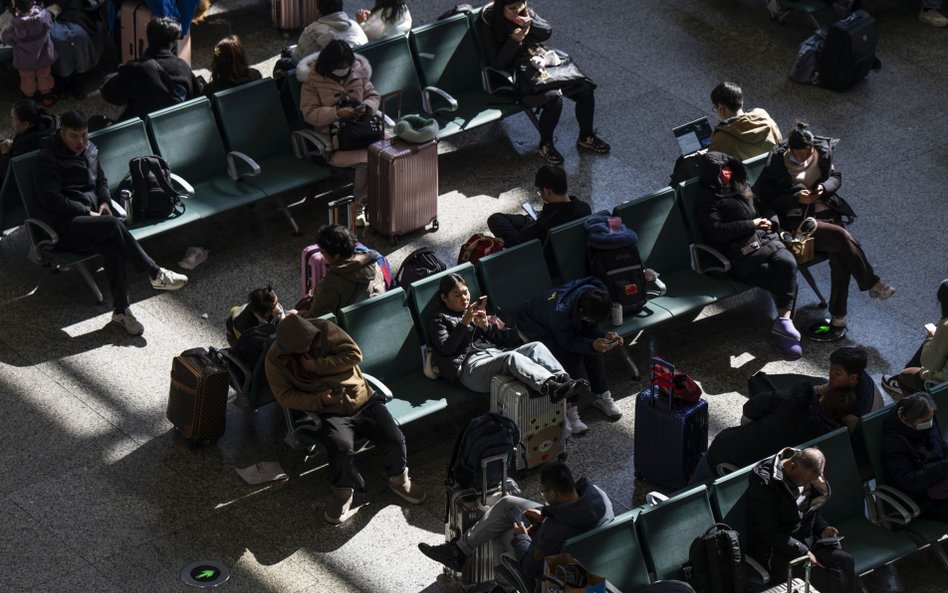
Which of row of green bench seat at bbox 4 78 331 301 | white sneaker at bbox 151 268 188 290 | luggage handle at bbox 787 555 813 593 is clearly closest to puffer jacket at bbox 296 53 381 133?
row of green bench seat at bbox 4 78 331 301

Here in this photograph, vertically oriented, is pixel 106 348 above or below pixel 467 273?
below

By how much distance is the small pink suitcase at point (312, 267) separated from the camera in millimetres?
10156

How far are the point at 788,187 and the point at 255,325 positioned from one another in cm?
384

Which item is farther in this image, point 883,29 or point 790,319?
point 883,29

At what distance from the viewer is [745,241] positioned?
10641mm

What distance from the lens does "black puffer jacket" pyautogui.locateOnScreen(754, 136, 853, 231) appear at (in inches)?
431

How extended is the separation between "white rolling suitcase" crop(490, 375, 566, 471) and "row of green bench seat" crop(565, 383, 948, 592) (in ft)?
4.12

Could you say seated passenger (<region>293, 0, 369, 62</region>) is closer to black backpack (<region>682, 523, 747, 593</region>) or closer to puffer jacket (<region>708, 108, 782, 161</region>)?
puffer jacket (<region>708, 108, 782, 161</region>)

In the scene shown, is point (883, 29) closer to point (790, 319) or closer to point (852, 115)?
point (852, 115)

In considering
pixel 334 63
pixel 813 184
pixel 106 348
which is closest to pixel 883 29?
pixel 813 184

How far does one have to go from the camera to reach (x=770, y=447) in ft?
29.0

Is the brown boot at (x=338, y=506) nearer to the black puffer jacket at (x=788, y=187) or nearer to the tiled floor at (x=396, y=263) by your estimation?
the tiled floor at (x=396, y=263)

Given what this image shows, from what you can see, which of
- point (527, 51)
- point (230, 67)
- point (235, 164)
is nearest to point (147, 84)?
point (230, 67)

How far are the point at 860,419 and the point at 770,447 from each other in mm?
521
